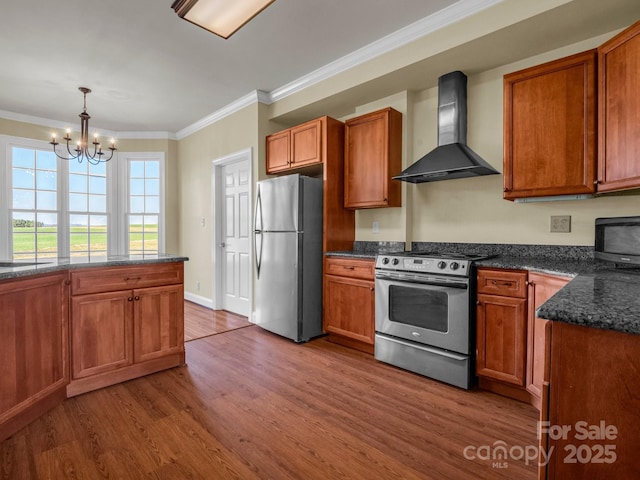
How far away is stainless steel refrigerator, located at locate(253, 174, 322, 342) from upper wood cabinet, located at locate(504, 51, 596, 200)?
1.78 meters

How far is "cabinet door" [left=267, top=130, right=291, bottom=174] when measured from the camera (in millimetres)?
3938

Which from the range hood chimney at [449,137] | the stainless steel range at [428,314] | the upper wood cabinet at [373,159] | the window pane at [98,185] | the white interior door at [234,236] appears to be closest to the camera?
the stainless steel range at [428,314]

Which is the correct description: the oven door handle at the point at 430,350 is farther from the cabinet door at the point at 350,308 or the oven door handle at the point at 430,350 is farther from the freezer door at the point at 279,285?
the freezer door at the point at 279,285

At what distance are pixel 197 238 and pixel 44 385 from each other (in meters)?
3.39

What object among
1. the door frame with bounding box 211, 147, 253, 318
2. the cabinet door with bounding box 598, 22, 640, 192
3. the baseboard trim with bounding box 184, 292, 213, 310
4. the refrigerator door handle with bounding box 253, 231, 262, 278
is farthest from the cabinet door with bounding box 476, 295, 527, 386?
the baseboard trim with bounding box 184, 292, 213, 310

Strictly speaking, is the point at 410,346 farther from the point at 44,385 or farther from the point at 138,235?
the point at 138,235

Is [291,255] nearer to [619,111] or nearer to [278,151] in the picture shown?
[278,151]

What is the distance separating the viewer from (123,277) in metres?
2.50

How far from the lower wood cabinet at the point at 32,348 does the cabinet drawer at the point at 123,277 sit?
97mm

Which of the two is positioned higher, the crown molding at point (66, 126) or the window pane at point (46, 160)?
the crown molding at point (66, 126)

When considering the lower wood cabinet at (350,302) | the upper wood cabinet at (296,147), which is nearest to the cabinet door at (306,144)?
the upper wood cabinet at (296,147)

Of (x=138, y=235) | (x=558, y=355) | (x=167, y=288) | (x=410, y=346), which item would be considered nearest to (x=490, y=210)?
(x=410, y=346)

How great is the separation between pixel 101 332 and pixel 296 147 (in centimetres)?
257

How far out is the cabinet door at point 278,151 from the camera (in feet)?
12.9
